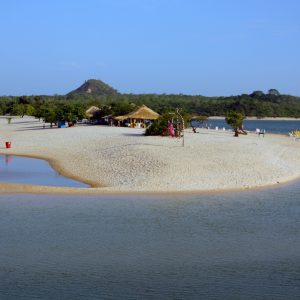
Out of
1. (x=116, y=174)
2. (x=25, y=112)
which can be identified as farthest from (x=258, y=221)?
(x=25, y=112)

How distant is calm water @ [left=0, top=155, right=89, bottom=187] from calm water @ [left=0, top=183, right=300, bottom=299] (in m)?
3.55

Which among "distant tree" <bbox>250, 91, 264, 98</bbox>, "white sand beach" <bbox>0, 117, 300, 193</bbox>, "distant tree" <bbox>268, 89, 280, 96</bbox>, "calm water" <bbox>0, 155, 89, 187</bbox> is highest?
"distant tree" <bbox>268, 89, 280, 96</bbox>

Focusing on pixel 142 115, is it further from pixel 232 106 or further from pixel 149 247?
pixel 232 106

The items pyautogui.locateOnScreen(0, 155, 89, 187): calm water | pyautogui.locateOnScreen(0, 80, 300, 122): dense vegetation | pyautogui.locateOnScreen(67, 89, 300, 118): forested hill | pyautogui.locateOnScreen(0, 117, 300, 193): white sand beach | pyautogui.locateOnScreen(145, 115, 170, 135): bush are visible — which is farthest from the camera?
pyautogui.locateOnScreen(67, 89, 300, 118): forested hill

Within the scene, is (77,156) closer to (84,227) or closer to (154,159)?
(154,159)

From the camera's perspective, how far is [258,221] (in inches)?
649

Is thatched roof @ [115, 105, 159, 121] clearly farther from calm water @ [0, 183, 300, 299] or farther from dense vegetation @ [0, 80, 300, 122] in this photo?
calm water @ [0, 183, 300, 299]

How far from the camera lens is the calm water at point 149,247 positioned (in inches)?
416

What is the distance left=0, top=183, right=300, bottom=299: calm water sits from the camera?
416 inches

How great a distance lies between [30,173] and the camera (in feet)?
88.8

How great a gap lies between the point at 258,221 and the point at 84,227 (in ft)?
15.4

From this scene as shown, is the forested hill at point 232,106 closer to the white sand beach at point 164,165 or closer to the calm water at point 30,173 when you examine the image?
the white sand beach at point 164,165

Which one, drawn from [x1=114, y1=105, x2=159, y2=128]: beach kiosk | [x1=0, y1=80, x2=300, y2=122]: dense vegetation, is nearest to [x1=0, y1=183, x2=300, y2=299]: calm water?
[x1=114, y1=105, x2=159, y2=128]: beach kiosk

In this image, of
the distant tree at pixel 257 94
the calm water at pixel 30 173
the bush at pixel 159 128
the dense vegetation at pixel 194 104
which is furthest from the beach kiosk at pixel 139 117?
the distant tree at pixel 257 94
